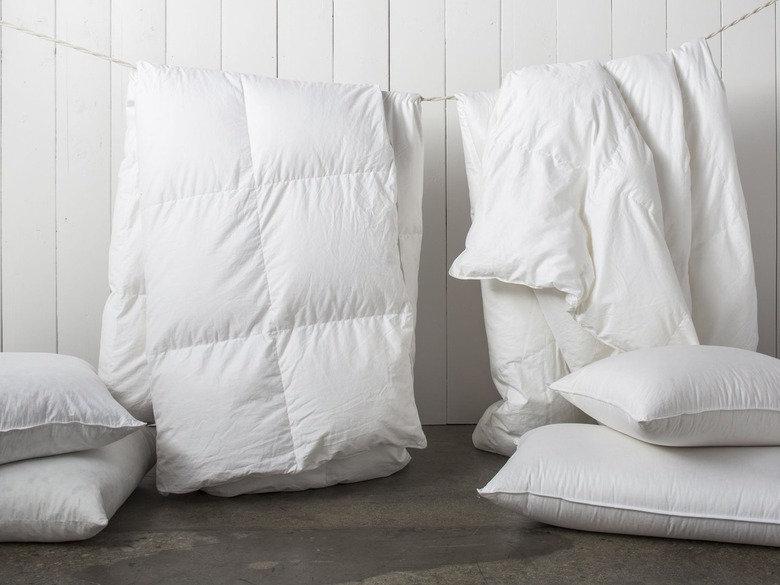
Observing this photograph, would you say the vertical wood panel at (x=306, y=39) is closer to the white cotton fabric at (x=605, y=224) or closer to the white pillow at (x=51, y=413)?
the white cotton fabric at (x=605, y=224)

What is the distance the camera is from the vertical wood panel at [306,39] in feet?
6.15

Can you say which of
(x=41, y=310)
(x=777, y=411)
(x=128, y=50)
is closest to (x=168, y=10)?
(x=128, y=50)

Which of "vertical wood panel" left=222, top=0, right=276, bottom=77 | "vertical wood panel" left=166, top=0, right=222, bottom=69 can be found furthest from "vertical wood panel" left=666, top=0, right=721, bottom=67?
"vertical wood panel" left=166, top=0, right=222, bottom=69

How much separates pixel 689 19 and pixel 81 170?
5.28ft

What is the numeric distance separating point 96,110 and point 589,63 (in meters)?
1.18

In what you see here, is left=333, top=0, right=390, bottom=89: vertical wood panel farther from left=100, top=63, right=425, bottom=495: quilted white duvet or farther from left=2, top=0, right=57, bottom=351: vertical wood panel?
left=2, top=0, right=57, bottom=351: vertical wood panel

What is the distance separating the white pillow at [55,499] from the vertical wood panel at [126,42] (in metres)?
0.87

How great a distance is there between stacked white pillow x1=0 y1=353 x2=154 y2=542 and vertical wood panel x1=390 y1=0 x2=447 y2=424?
0.86 metres

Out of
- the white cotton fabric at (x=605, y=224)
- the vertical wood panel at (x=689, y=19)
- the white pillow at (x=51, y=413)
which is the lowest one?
the white pillow at (x=51, y=413)

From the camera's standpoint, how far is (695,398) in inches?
44.5

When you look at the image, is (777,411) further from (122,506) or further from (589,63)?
(122,506)

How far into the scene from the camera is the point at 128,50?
72.2 inches

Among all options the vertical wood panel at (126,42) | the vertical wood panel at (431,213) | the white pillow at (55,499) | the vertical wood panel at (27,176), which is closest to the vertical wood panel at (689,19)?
the vertical wood panel at (431,213)

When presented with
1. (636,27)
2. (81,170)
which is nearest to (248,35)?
(81,170)
